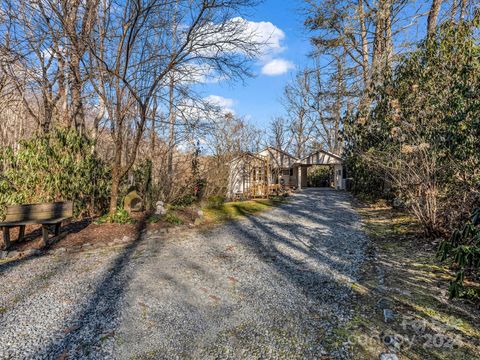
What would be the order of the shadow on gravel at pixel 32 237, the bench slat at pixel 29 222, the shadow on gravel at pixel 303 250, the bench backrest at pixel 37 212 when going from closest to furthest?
the shadow on gravel at pixel 303 250 < the shadow on gravel at pixel 32 237 < the bench slat at pixel 29 222 < the bench backrest at pixel 37 212

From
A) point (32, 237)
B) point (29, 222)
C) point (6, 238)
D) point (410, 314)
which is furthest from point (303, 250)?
point (32, 237)

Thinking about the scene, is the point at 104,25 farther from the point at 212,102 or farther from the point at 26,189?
Result: the point at 26,189

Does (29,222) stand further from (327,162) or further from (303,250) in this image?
(327,162)

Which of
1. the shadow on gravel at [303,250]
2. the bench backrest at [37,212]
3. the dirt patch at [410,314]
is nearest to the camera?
the dirt patch at [410,314]

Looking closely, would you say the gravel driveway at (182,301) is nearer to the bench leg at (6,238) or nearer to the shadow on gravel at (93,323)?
the shadow on gravel at (93,323)

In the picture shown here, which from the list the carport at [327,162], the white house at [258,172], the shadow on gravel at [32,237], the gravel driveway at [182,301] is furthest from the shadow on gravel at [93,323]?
the carport at [327,162]

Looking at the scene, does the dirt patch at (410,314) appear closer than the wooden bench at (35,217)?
Yes

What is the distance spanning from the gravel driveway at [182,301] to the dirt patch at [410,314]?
→ 0.20 m

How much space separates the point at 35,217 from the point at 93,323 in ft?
13.4

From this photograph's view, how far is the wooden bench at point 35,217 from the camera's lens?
5410 mm

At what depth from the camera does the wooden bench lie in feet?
17.7

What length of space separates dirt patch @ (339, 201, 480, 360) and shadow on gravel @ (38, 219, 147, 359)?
2239 mm

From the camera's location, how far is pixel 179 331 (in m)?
2.70

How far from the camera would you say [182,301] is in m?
3.32
